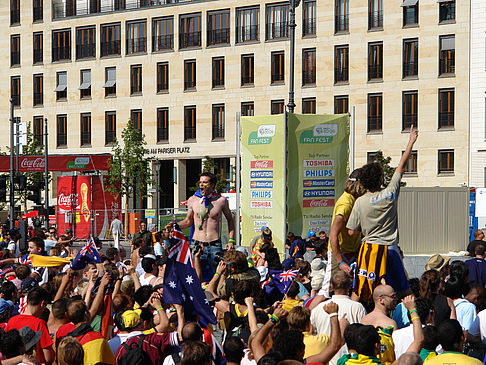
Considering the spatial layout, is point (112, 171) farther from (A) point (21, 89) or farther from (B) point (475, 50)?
(B) point (475, 50)

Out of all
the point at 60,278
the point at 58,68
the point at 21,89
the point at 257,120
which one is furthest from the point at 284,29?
the point at 60,278

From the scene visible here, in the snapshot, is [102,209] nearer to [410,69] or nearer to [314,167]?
[410,69]

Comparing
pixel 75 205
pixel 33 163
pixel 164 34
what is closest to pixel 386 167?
pixel 75 205

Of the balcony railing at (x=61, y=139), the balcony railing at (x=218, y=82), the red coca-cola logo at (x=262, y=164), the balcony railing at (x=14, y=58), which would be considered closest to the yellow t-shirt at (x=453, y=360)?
the red coca-cola logo at (x=262, y=164)

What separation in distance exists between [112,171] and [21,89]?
1577 centimetres

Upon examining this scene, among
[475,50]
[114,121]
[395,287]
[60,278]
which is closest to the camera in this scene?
[395,287]

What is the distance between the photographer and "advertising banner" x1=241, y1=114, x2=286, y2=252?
15188mm

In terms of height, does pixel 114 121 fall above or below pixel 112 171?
above

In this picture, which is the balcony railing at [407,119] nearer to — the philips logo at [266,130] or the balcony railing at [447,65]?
the balcony railing at [447,65]

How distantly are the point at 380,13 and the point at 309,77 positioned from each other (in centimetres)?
623

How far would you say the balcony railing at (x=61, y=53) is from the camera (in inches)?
2345

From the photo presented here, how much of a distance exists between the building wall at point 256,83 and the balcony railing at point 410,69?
0.40 meters

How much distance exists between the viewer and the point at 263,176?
1539cm

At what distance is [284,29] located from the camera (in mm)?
52312
